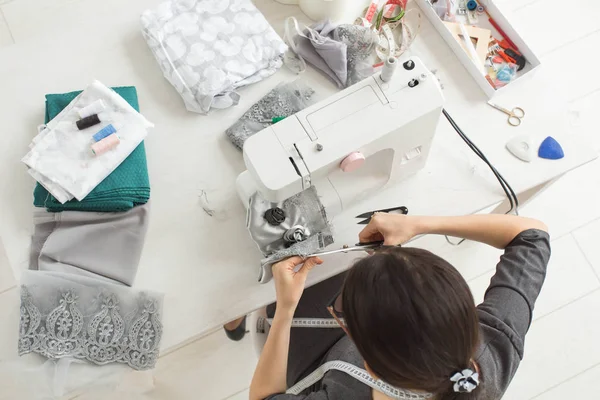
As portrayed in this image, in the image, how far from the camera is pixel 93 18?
4.93 ft

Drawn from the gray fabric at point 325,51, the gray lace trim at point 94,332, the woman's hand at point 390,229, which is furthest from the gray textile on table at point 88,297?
the gray fabric at point 325,51

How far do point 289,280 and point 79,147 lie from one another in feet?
2.05

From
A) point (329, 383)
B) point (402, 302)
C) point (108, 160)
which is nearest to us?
point (402, 302)

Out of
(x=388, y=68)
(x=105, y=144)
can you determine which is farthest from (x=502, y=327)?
(x=105, y=144)

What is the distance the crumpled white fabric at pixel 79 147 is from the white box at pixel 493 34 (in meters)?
0.80

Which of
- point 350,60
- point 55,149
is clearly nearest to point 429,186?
point 350,60

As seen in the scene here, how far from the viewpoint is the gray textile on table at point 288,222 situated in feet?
4.09

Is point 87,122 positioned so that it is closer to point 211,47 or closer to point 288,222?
point 211,47

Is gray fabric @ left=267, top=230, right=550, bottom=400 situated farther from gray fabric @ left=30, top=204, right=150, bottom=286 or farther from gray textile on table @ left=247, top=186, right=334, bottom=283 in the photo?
gray fabric @ left=30, top=204, right=150, bottom=286

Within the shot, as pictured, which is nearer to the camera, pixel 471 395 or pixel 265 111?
pixel 471 395

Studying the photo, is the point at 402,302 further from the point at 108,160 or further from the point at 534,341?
the point at 534,341

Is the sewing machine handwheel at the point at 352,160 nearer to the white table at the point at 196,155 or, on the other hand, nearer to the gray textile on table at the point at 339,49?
the white table at the point at 196,155

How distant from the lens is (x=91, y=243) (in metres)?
1.31

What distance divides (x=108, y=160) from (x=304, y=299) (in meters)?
0.59
